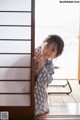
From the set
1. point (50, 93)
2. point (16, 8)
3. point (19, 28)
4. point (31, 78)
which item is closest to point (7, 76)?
point (31, 78)

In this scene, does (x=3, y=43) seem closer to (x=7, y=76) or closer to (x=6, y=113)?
(x=7, y=76)

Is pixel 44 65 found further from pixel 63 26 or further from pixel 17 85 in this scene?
pixel 63 26

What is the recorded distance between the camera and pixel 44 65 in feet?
10.2

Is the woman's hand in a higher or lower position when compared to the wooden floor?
higher

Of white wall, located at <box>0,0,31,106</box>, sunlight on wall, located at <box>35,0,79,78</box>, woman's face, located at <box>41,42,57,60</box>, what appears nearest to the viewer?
white wall, located at <box>0,0,31,106</box>

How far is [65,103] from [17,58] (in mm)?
1683

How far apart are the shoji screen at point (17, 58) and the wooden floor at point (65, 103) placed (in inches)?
14.9

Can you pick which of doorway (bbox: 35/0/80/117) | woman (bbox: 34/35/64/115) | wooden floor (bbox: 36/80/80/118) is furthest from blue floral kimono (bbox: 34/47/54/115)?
doorway (bbox: 35/0/80/117)

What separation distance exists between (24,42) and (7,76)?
1.51ft

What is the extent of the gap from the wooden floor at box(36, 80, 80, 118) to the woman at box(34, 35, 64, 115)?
17 cm

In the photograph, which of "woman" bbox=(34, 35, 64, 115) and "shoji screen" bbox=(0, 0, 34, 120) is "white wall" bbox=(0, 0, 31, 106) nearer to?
"shoji screen" bbox=(0, 0, 34, 120)

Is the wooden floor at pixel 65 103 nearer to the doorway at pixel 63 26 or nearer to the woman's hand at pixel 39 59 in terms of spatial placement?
the doorway at pixel 63 26

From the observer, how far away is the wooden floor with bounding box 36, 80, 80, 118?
3.19 m

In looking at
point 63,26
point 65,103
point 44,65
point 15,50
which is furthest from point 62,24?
point 15,50
